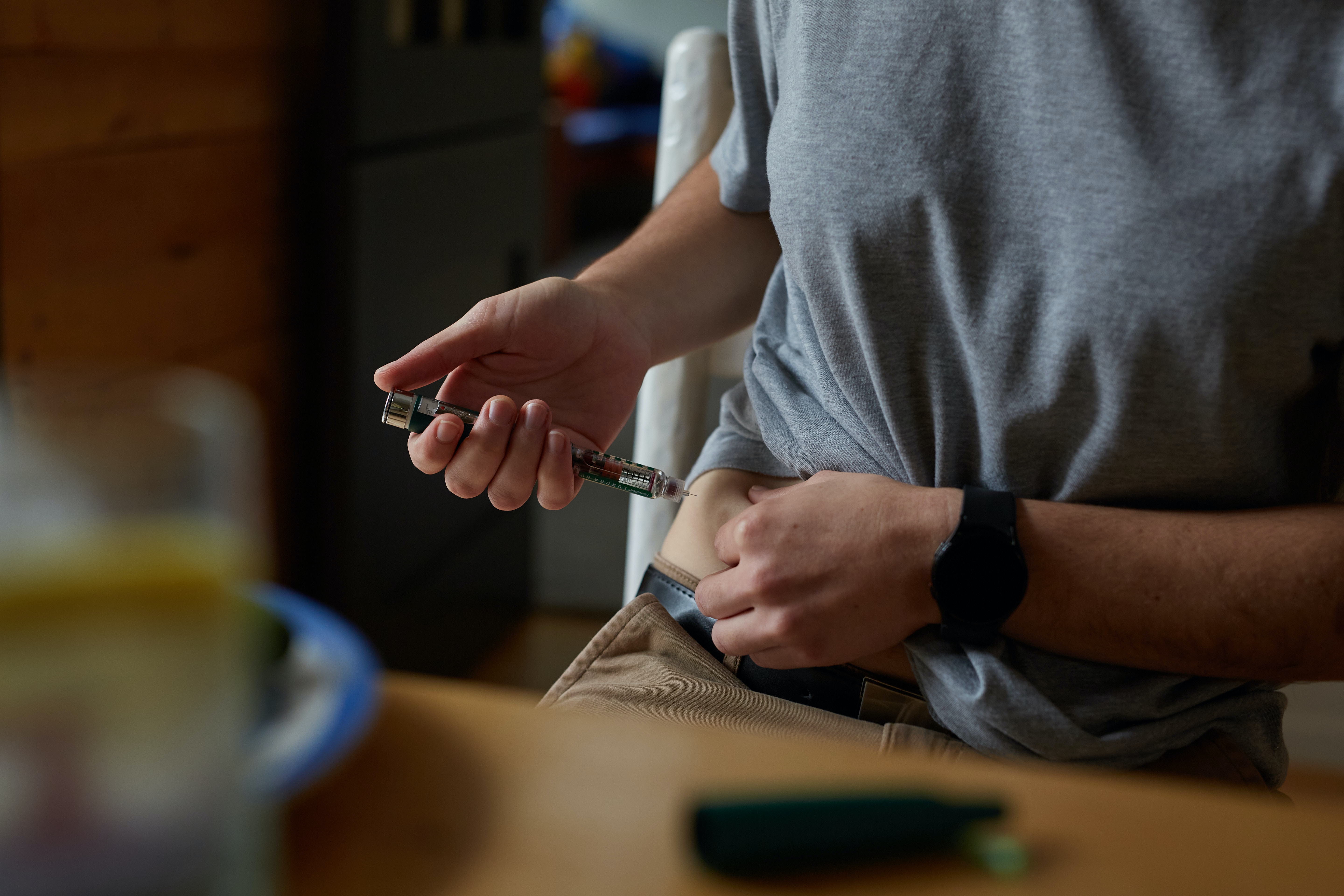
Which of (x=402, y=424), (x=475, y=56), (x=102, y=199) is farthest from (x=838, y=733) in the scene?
(x=475, y=56)

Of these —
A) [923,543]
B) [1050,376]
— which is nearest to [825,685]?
[923,543]

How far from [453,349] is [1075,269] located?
0.37 m

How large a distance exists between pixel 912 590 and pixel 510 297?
32 cm

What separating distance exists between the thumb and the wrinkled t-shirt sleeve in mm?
206

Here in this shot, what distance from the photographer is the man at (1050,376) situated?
600 millimetres

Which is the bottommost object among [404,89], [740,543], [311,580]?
[311,580]

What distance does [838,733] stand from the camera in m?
0.68

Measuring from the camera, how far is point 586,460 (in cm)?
77

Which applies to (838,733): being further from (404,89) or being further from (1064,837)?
(404,89)

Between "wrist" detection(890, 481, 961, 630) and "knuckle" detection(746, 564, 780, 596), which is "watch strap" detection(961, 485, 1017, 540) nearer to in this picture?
"wrist" detection(890, 481, 961, 630)

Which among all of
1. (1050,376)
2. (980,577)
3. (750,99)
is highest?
(750,99)

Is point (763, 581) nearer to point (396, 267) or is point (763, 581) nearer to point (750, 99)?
point (750, 99)

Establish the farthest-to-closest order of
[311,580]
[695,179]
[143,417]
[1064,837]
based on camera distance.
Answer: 1. [311,580]
2. [695,179]
3. [1064,837]
4. [143,417]

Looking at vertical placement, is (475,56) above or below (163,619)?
above
